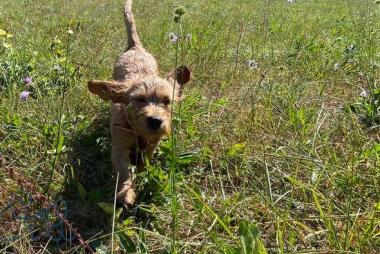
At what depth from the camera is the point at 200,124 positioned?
4016 millimetres

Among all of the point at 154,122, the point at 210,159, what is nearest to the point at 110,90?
the point at 154,122

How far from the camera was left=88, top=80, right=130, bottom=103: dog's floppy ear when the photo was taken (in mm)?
3436

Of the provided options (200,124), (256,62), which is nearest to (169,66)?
(256,62)

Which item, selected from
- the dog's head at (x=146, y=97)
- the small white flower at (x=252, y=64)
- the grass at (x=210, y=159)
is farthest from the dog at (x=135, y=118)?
the small white flower at (x=252, y=64)

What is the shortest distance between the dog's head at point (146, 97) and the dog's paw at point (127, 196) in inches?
17.4

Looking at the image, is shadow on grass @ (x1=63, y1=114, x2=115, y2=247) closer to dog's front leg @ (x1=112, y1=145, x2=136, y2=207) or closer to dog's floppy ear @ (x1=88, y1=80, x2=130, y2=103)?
dog's front leg @ (x1=112, y1=145, x2=136, y2=207)

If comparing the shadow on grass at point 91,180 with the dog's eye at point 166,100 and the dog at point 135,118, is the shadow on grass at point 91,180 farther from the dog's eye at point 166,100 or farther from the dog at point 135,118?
the dog's eye at point 166,100

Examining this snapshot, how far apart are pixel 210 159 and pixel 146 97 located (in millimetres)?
671

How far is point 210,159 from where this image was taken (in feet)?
11.1

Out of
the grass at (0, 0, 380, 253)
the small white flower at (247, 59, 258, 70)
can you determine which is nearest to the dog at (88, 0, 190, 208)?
the grass at (0, 0, 380, 253)

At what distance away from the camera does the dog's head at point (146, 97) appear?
127 inches

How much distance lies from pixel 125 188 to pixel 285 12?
8.33 meters

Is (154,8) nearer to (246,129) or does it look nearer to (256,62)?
(256,62)

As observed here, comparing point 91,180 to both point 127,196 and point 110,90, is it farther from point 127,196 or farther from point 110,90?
point 110,90
